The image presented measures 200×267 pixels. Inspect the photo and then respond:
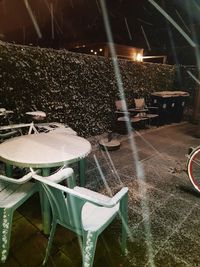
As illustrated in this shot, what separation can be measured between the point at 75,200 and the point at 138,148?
4.49 metres

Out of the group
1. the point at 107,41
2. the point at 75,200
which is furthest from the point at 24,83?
the point at 107,41

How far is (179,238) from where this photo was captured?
109 inches

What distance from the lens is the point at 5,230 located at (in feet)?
7.32

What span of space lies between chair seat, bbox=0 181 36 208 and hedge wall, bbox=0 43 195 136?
266 centimetres

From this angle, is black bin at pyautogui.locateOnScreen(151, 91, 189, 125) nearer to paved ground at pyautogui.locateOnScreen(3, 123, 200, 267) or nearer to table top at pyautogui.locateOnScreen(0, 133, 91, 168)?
paved ground at pyautogui.locateOnScreen(3, 123, 200, 267)

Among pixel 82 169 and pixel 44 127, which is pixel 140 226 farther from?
pixel 44 127

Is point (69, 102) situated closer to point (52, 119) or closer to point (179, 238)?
point (52, 119)

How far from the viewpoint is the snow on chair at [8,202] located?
2191mm

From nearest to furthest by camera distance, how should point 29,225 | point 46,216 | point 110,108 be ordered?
point 46,216
point 29,225
point 110,108

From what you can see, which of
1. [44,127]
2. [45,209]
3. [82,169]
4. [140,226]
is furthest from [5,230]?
[44,127]

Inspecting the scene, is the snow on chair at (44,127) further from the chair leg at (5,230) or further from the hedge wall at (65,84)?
the chair leg at (5,230)

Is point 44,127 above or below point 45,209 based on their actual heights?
above

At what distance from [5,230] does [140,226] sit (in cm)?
171

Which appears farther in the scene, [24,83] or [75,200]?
[24,83]
